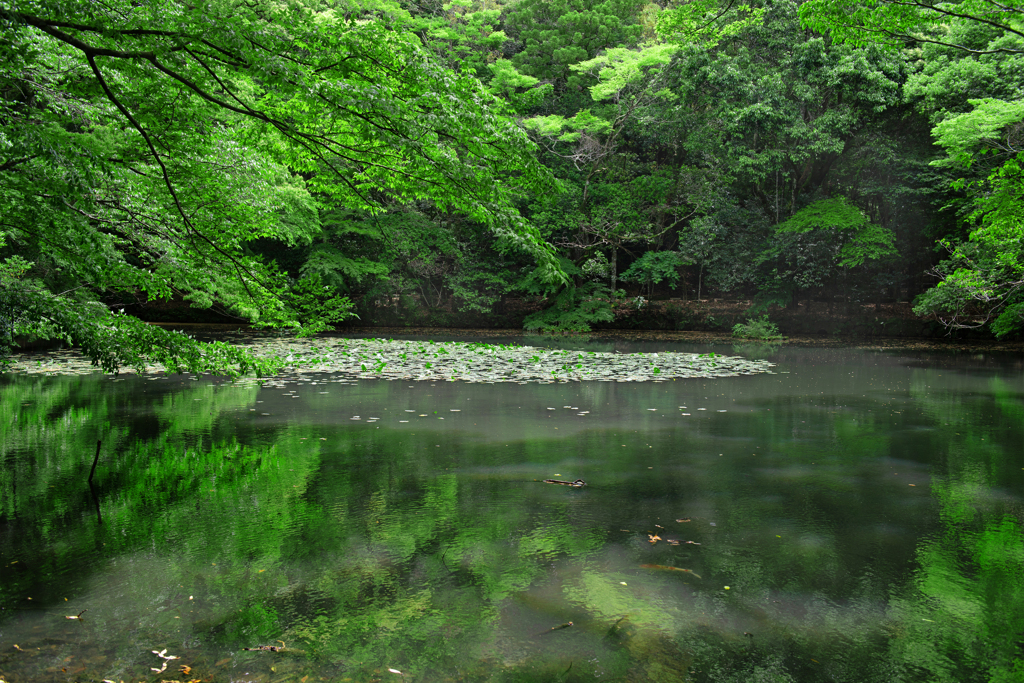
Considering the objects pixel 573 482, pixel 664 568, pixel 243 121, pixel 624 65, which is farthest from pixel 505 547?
pixel 624 65

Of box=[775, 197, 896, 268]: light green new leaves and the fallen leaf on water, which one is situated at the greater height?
box=[775, 197, 896, 268]: light green new leaves

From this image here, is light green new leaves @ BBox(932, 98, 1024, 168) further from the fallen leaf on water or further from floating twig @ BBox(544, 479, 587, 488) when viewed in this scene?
the fallen leaf on water

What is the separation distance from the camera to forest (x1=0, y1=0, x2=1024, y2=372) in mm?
4285

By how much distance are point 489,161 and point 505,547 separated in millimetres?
2754

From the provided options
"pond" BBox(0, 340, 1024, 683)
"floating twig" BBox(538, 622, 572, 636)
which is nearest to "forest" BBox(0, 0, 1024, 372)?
"pond" BBox(0, 340, 1024, 683)

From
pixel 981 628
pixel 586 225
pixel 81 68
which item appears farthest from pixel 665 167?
pixel 981 628

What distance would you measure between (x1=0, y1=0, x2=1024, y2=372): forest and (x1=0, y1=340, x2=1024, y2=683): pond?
4.28 feet

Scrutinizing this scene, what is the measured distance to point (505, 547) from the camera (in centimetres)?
397

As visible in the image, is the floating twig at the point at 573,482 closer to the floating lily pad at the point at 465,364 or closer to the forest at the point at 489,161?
the forest at the point at 489,161

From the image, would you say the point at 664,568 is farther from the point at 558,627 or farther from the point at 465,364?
the point at 465,364

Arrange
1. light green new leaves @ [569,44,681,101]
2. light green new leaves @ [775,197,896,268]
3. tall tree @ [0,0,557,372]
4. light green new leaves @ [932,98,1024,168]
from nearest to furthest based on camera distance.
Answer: tall tree @ [0,0,557,372] < light green new leaves @ [932,98,1024,168] < light green new leaves @ [775,197,896,268] < light green new leaves @ [569,44,681,101]

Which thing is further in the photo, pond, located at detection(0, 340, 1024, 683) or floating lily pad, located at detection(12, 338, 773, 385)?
floating lily pad, located at detection(12, 338, 773, 385)

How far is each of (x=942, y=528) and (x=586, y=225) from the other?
21.8 m

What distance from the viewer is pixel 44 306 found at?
4.68 meters
